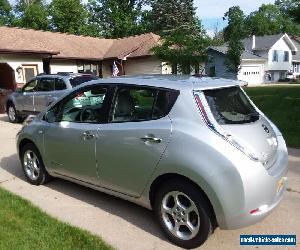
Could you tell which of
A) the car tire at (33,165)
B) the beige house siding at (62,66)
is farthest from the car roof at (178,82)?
the beige house siding at (62,66)

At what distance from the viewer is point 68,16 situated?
4644 centimetres

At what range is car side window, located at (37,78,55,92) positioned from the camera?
12.3 m

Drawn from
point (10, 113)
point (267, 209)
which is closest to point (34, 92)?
point (10, 113)

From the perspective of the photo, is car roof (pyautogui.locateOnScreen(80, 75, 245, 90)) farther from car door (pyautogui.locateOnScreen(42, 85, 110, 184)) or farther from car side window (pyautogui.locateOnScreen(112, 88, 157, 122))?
car door (pyautogui.locateOnScreen(42, 85, 110, 184))

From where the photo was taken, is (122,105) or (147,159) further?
(122,105)

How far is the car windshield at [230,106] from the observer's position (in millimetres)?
4039

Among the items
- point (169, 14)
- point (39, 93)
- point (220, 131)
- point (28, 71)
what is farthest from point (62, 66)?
point (169, 14)

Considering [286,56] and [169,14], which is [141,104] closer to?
[286,56]

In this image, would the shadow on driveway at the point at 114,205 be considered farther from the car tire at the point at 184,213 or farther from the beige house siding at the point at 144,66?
the beige house siding at the point at 144,66

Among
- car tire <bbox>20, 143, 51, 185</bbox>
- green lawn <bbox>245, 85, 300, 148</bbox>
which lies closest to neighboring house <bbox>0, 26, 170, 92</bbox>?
green lawn <bbox>245, 85, 300, 148</bbox>

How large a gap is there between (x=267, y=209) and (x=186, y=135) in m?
1.09

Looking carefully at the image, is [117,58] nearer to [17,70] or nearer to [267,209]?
[17,70]

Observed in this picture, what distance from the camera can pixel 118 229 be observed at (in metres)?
4.61

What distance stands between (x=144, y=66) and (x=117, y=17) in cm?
2350
